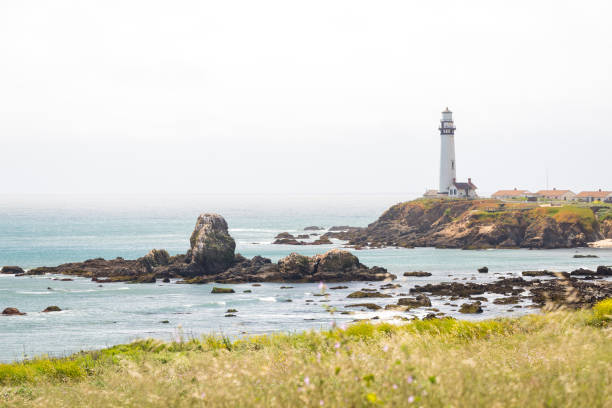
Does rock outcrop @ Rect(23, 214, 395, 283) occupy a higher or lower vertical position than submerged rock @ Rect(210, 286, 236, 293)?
higher

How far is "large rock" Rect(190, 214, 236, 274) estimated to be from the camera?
70.9m

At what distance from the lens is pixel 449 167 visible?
133 m

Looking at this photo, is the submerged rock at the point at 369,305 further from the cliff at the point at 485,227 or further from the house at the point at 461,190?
the house at the point at 461,190

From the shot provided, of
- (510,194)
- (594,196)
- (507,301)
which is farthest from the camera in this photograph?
(510,194)

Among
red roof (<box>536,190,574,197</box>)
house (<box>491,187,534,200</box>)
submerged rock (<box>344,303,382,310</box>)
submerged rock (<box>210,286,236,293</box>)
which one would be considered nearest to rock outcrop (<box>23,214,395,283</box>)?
submerged rock (<box>210,286,236,293</box>)

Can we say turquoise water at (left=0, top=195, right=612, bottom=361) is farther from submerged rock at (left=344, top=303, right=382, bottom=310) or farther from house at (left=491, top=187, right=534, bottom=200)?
house at (left=491, top=187, right=534, bottom=200)

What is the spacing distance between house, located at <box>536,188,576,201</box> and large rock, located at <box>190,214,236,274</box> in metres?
97.4

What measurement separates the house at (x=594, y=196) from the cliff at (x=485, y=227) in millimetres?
30572

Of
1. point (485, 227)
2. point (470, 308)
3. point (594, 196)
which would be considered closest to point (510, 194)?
point (594, 196)

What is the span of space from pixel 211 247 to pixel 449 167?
76.6 meters

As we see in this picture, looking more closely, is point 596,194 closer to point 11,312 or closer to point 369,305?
point 369,305

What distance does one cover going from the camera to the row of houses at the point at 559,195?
140375mm

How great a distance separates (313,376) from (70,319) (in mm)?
44932

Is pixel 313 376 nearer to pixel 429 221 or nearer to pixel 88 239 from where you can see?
pixel 429 221
